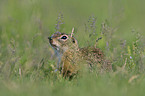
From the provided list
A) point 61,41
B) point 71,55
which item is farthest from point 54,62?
point 61,41

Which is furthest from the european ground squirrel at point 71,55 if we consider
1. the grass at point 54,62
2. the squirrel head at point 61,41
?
the grass at point 54,62

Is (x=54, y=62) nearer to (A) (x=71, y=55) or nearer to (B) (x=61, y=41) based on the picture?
(A) (x=71, y=55)

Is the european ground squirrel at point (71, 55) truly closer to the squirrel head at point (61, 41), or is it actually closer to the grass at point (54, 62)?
the squirrel head at point (61, 41)

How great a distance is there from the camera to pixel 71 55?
5387mm

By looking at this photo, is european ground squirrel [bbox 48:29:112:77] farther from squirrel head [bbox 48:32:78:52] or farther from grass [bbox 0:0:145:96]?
grass [bbox 0:0:145:96]

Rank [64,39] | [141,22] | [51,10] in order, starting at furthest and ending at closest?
[51,10]
[141,22]
[64,39]

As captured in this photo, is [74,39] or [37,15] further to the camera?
[37,15]

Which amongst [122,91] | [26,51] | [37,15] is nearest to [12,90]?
[122,91]

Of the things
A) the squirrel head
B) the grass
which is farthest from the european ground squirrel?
the grass

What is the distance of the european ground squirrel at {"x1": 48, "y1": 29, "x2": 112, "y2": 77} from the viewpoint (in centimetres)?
510

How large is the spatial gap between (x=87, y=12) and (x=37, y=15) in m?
4.16

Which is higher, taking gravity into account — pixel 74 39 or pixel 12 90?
pixel 74 39

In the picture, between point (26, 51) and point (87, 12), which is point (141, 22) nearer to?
point (87, 12)

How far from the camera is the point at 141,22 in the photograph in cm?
1055
